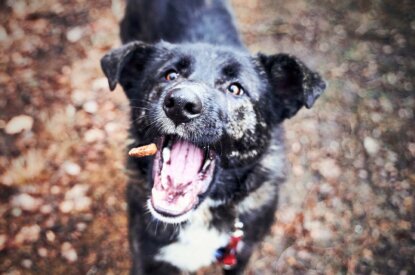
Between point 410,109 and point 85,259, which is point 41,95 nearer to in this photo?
point 85,259

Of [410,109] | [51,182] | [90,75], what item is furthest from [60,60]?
[410,109]

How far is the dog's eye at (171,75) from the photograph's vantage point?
100 inches

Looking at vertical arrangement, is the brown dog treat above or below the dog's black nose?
below

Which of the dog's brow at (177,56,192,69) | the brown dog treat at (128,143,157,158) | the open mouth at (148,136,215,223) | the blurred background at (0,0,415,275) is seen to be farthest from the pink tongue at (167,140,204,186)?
the blurred background at (0,0,415,275)

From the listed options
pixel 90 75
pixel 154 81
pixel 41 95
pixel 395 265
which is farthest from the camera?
pixel 90 75

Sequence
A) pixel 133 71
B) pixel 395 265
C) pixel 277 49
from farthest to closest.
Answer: pixel 277 49 < pixel 395 265 < pixel 133 71

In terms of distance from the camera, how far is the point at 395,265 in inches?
138

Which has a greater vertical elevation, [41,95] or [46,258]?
[41,95]

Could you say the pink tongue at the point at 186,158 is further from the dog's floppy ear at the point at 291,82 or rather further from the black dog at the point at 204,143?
the dog's floppy ear at the point at 291,82

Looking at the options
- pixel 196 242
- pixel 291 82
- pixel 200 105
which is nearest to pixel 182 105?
pixel 200 105

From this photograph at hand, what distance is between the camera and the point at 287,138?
4156 millimetres

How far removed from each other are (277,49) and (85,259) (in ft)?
10.5

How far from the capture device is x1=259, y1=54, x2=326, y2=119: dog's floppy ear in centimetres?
249

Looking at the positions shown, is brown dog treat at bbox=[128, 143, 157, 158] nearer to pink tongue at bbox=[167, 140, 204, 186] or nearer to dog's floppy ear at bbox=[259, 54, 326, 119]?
pink tongue at bbox=[167, 140, 204, 186]
